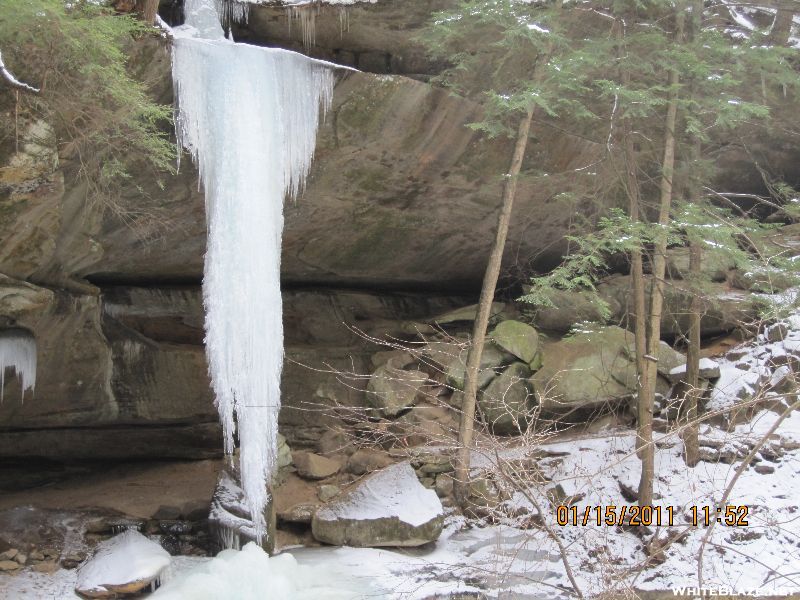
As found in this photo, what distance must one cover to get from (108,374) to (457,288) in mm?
6749

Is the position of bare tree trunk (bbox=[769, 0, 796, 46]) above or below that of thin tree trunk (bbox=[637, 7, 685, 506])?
above

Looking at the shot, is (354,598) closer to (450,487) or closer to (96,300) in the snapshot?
(450,487)

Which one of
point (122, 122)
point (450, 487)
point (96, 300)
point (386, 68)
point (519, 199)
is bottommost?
point (450, 487)

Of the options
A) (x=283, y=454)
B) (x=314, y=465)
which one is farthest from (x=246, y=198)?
(x=314, y=465)

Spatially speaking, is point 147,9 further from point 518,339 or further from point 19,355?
point 518,339

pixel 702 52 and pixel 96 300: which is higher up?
pixel 702 52

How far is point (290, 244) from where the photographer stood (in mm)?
10664

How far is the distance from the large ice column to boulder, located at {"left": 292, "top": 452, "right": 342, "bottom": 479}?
978 mm

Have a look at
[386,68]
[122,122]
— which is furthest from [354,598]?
[386,68]

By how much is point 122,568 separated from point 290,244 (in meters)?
5.08

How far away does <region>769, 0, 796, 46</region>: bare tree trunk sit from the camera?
1093 cm

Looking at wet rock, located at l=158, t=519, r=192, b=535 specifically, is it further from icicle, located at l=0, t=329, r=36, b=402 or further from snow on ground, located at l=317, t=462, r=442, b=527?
icicle, located at l=0, t=329, r=36, b=402

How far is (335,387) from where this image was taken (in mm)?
11312

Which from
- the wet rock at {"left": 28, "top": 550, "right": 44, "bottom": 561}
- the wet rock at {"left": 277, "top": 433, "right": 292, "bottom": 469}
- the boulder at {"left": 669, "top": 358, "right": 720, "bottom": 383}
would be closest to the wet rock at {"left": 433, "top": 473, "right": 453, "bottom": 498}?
the wet rock at {"left": 277, "top": 433, "right": 292, "bottom": 469}
